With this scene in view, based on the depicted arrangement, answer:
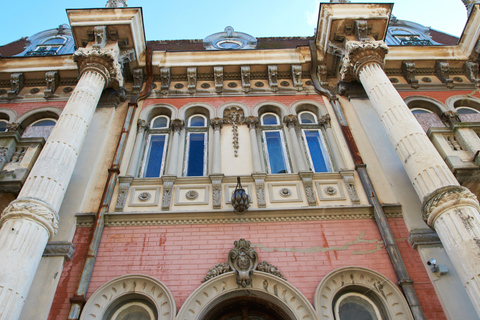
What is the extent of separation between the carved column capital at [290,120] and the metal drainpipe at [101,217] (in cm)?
426

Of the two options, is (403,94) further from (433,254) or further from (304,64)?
(433,254)

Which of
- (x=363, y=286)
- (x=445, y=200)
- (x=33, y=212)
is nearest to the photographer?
(x=33, y=212)

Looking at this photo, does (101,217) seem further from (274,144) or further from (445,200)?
(445,200)

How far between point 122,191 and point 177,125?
2867 mm

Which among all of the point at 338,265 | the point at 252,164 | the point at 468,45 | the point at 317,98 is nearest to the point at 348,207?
the point at 338,265

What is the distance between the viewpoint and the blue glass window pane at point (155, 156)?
32.9 ft

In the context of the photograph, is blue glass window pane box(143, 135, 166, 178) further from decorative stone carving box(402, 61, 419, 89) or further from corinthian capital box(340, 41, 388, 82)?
decorative stone carving box(402, 61, 419, 89)

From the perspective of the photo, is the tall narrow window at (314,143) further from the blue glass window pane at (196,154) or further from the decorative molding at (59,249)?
the decorative molding at (59,249)

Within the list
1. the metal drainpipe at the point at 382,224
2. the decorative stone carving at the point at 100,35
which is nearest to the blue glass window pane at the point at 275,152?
the metal drainpipe at the point at 382,224

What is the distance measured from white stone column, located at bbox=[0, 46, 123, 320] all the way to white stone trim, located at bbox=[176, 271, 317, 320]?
8.32 feet

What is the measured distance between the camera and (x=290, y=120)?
1119 cm

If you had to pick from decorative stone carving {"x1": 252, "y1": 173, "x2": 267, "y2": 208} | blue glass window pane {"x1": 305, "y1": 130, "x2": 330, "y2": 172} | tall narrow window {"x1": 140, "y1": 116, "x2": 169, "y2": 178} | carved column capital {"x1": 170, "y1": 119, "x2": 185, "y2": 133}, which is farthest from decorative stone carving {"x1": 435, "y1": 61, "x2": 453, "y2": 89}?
tall narrow window {"x1": 140, "y1": 116, "x2": 169, "y2": 178}

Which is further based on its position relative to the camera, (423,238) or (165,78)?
(165,78)

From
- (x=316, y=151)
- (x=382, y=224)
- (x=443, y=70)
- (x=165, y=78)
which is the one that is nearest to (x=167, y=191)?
(x=316, y=151)
